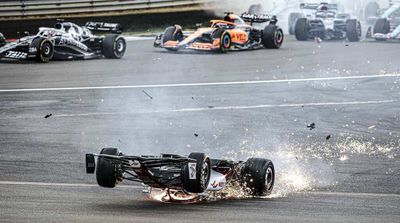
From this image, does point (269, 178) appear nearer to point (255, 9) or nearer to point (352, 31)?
point (352, 31)

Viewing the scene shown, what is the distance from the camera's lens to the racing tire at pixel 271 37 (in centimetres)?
3300

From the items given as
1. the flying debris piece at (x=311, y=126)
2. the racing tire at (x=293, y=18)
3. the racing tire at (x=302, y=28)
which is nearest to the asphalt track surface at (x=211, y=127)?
the flying debris piece at (x=311, y=126)

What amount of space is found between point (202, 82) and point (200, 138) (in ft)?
26.2

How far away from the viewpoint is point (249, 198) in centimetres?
1134

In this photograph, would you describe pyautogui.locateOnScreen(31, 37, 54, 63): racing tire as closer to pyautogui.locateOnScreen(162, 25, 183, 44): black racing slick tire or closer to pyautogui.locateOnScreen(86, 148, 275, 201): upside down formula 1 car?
pyautogui.locateOnScreen(162, 25, 183, 44): black racing slick tire

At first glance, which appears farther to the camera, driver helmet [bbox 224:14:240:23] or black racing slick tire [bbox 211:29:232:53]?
driver helmet [bbox 224:14:240:23]

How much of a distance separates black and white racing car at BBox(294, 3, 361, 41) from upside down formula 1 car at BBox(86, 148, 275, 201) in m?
25.5

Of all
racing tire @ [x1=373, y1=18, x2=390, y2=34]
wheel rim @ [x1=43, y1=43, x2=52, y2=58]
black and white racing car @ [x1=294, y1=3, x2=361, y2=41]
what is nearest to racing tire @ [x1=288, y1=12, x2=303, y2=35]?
black and white racing car @ [x1=294, y1=3, x2=361, y2=41]

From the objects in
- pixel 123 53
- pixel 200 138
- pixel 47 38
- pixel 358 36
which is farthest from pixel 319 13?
pixel 200 138

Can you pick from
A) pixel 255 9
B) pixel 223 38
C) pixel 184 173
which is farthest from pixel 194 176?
pixel 255 9

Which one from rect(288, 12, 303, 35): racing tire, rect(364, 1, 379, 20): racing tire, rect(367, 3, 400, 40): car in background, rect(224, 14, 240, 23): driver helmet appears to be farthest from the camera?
rect(364, 1, 379, 20): racing tire

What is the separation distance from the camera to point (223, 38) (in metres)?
31.2

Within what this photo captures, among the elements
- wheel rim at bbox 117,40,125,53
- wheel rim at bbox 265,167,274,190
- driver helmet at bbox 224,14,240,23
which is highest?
wheel rim at bbox 265,167,274,190

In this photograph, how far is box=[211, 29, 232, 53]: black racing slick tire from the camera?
3095 cm
